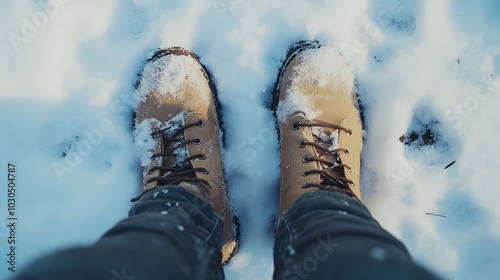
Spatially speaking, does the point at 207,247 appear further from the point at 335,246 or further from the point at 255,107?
the point at 255,107

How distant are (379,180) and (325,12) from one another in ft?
1.73

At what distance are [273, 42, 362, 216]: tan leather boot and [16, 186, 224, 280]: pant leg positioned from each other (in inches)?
12.9

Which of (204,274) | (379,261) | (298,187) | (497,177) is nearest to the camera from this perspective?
(379,261)

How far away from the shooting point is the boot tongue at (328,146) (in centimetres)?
123

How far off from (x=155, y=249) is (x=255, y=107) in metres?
0.72

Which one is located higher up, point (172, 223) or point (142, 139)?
point (142, 139)

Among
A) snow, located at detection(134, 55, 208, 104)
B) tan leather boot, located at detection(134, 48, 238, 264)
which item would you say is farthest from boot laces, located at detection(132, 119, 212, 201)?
snow, located at detection(134, 55, 208, 104)

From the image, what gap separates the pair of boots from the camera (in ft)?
4.05

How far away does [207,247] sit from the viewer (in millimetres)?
877

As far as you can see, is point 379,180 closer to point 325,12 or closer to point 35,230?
point 325,12

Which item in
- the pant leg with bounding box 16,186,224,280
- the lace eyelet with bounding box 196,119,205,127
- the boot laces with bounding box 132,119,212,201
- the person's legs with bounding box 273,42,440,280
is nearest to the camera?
the pant leg with bounding box 16,186,224,280

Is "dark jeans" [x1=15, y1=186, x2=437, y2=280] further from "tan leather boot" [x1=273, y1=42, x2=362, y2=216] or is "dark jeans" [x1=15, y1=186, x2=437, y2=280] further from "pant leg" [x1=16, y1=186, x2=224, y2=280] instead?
"tan leather boot" [x1=273, y1=42, x2=362, y2=216]

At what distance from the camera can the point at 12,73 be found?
4.37 ft

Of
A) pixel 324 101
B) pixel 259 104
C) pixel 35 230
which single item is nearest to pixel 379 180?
pixel 324 101
